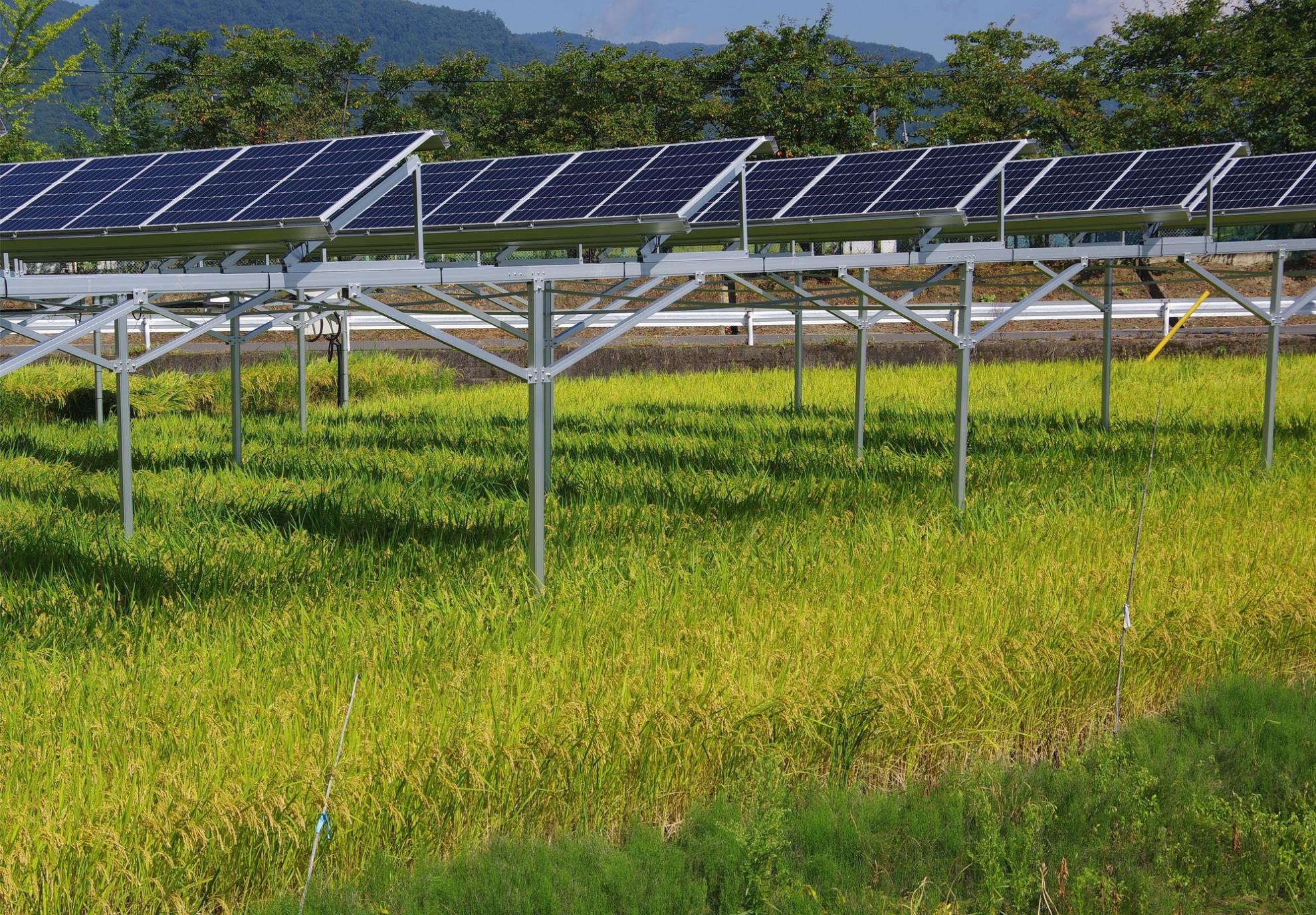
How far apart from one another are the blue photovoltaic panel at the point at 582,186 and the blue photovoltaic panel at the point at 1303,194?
6.88 m

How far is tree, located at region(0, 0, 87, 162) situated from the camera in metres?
26.3

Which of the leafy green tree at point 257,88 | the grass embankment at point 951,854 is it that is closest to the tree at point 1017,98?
the leafy green tree at point 257,88

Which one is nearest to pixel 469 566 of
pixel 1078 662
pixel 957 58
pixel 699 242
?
pixel 1078 662

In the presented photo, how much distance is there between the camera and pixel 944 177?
449 inches

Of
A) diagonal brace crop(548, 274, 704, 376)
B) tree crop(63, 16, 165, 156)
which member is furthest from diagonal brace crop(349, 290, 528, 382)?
tree crop(63, 16, 165, 156)

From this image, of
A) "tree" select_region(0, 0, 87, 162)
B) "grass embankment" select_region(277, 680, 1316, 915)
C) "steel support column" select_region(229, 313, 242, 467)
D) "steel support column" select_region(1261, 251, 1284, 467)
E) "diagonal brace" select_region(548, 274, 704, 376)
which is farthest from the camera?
"tree" select_region(0, 0, 87, 162)

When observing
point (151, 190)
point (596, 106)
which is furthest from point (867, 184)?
point (596, 106)

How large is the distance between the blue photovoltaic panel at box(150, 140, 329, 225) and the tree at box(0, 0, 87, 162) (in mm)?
19089

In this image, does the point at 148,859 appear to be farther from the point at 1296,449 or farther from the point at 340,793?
the point at 1296,449

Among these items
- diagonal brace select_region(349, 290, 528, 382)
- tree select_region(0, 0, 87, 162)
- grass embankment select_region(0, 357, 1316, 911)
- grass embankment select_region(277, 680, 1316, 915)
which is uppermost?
tree select_region(0, 0, 87, 162)

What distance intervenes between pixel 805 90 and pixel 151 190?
1089 inches

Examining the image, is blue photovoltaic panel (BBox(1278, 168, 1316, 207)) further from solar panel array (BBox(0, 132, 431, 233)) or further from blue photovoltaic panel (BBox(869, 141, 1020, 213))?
solar panel array (BBox(0, 132, 431, 233))

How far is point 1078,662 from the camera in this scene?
6.13 metres

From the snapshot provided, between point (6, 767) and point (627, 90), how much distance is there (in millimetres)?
32990
